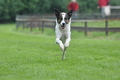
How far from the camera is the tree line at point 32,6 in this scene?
5164 cm

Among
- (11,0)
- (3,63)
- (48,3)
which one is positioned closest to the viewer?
(3,63)

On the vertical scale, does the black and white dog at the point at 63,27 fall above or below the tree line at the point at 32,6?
above

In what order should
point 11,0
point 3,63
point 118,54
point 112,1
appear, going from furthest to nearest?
1. point 112,1
2. point 11,0
3. point 118,54
4. point 3,63

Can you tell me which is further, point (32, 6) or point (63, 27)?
point (32, 6)

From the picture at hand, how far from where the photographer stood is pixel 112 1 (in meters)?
59.3

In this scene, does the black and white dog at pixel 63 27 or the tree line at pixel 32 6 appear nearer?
the black and white dog at pixel 63 27

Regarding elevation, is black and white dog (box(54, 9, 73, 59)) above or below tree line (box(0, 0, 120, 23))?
above

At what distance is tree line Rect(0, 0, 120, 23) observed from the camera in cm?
5164

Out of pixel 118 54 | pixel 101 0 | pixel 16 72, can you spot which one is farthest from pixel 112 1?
pixel 16 72

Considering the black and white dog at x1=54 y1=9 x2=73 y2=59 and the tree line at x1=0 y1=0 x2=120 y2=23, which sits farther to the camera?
the tree line at x1=0 y1=0 x2=120 y2=23

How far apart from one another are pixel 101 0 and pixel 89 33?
1288 centimetres

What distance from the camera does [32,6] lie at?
5459cm

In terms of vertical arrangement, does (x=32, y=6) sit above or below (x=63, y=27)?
below

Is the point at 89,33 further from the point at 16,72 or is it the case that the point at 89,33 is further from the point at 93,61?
the point at 16,72
